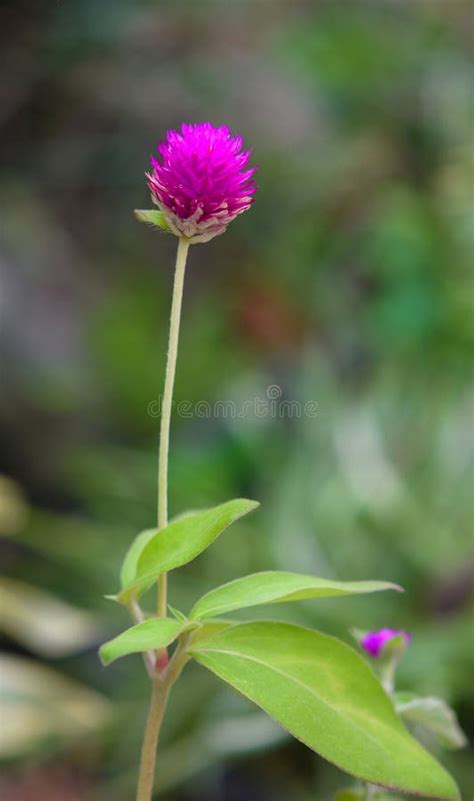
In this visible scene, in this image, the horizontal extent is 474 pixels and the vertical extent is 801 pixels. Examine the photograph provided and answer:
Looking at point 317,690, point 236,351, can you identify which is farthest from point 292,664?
point 236,351

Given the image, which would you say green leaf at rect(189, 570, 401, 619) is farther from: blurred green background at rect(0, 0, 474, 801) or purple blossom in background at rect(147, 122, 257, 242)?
blurred green background at rect(0, 0, 474, 801)

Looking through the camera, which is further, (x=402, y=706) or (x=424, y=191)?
(x=424, y=191)

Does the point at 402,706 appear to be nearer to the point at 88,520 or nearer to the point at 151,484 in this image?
the point at 151,484

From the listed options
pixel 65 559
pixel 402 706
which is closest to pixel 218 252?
pixel 65 559

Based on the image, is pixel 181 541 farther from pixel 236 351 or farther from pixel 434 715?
pixel 236 351

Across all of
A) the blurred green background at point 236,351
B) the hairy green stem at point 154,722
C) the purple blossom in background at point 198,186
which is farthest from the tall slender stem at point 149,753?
the blurred green background at point 236,351

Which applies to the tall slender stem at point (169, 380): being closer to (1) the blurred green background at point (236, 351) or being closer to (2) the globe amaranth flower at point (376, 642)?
(2) the globe amaranth flower at point (376, 642)
